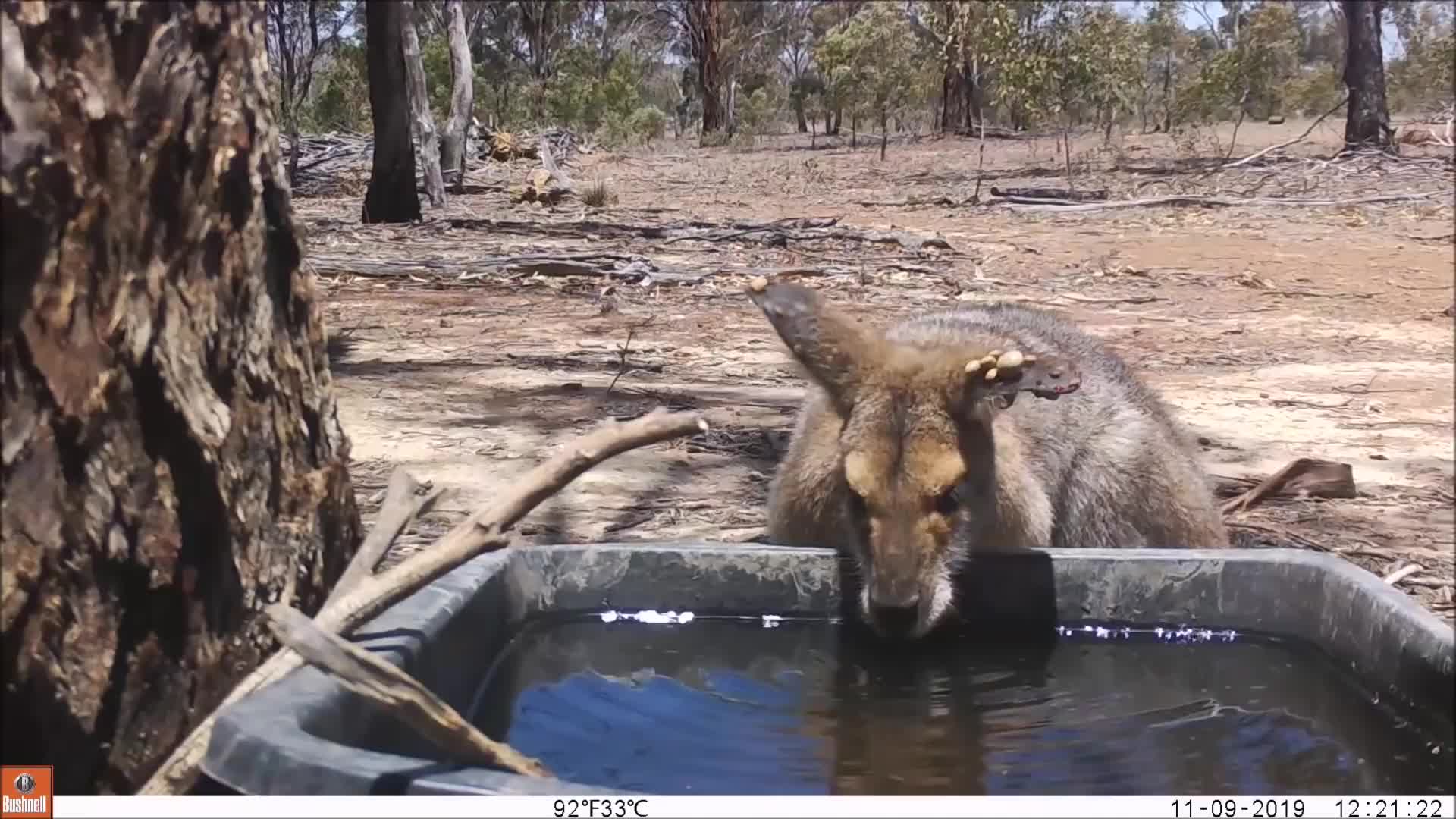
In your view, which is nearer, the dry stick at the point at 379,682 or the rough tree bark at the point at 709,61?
the dry stick at the point at 379,682

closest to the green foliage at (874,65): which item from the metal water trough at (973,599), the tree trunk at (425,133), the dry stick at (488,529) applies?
the tree trunk at (425,133)

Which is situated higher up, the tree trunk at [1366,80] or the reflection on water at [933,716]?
the tree trunk at [1366,80]

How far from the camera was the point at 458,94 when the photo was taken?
21906 mm

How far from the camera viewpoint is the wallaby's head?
349 cm

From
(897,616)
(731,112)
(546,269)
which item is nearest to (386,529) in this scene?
(897,616)

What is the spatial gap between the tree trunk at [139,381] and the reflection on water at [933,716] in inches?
27.1

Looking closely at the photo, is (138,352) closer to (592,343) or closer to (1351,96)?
(592,343)

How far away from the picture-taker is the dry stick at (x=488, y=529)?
2.74 metres

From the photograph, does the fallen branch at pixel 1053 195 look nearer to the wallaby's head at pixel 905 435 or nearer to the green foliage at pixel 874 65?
the green foliage at pixel 874 65

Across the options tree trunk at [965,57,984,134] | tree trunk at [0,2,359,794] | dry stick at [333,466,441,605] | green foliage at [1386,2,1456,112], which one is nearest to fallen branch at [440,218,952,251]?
green foliage at [1386,2,1456,112]

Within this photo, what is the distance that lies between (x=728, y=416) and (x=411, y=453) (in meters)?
1.61

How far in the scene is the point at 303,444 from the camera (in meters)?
3.00

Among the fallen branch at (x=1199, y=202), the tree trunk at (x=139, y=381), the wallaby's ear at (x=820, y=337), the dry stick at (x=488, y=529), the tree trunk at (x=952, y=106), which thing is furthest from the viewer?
the tree trunk at (x=952, y=106)

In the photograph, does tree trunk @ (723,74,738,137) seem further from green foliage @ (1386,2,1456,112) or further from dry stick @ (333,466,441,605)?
dry stick @ (333,466,441,605)
